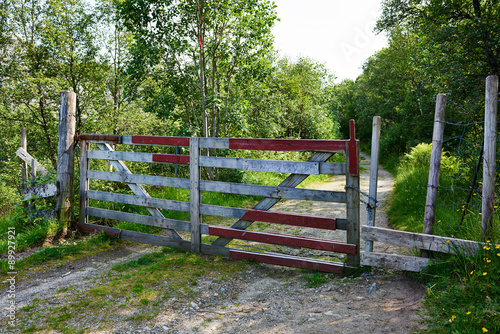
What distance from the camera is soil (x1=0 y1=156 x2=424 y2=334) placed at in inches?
135

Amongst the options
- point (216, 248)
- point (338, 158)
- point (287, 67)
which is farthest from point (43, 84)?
point (338, 158)

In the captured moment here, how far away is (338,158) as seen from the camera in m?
22.6

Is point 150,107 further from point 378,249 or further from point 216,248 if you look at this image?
point 378,249

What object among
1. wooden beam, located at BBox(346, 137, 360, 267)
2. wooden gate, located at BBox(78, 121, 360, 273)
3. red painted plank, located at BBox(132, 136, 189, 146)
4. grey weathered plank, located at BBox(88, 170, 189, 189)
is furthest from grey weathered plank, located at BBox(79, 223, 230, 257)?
wooden beam, located at BBox(346, 137, 360, 267)

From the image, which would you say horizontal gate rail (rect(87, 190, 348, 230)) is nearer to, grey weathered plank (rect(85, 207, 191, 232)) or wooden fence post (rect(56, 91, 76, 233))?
grey weathered plank (rect(85, 207, 191, 232))

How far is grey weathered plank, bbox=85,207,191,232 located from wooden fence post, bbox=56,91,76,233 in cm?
41

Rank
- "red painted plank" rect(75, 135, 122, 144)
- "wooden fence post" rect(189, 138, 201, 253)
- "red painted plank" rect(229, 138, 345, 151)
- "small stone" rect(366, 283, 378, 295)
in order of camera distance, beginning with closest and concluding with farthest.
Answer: "small stone" rect(366, 283, 378, 295) → "red painted plank" rect(229, 138, 345, 151) → "wooden fence post" rect(189, 138, 201, 253) → "red painted plank" rect(75, 135, 122, 144)

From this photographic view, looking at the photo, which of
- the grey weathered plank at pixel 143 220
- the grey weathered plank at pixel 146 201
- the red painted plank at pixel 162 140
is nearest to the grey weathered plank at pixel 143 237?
the grey weathered plank at pixel 143 220

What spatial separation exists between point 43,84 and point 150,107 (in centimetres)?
611

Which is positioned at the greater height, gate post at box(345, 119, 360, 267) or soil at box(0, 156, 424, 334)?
gate post at box(345, 119, 360, 267)

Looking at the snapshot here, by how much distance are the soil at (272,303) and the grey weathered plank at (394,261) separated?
19 cm

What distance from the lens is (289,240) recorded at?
490 centimetres

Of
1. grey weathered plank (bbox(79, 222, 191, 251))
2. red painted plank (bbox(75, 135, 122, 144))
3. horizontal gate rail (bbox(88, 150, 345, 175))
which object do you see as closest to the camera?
horizontal gate rail (bbox(88, 150, 345, 175))

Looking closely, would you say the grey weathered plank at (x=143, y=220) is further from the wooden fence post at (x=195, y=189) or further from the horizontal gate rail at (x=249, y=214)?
the horizontal gate rail at (x=249, y=214)
